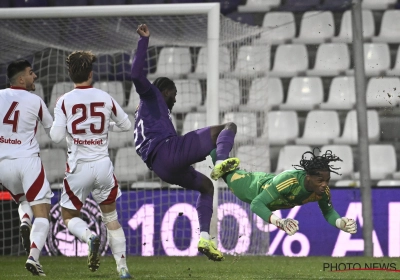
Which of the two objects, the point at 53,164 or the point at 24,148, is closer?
the point at 24,148

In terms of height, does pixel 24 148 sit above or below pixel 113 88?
below

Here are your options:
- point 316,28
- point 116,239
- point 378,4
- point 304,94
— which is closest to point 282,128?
point 304,94

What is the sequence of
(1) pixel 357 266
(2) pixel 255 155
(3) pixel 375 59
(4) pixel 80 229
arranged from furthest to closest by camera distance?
(3) pixel 375 59
(2) pixel 255 155
(1) pixel 357 266
(4) pixel 80 229

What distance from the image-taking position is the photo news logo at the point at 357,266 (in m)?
8.09

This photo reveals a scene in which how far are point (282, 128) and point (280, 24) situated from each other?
1.53 m

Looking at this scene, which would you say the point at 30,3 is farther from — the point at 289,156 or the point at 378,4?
the point at 378,4

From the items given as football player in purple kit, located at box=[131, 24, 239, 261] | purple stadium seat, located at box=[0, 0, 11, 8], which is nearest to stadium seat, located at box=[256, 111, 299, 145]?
purple stadium seat, located at box=[0, 0, 11, 8]

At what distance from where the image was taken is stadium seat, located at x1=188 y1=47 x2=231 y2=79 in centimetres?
1071

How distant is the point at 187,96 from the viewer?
1140 cm

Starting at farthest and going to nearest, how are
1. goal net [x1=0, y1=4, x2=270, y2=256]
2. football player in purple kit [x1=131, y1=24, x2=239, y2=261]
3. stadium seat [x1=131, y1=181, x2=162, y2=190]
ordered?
stadium seat [x1=131, y1=181, x2=162, y2=190]
goal net [x1=0, y1=4, x2=270, y2=256]
football player in purple kit [x1=131, y1=24, x2=239, y2=261]

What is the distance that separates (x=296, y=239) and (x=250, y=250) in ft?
1.92

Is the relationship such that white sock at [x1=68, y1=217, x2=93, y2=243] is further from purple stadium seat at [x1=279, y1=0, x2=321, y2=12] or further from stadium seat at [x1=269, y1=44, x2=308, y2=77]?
purple stadium seat at [x1=279, y1=0, x2=321, y2=12]

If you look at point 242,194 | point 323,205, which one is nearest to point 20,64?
point 242,194

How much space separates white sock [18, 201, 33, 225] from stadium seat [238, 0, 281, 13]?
5729 mm
